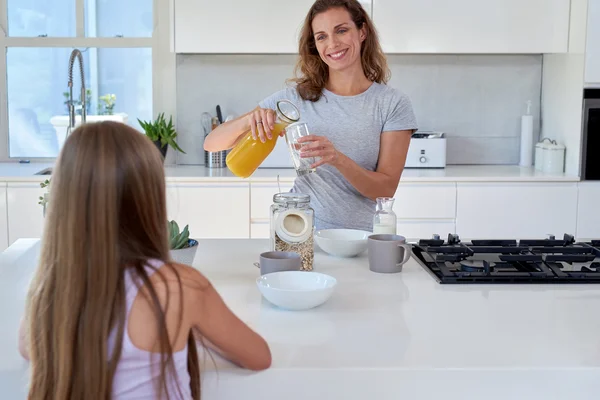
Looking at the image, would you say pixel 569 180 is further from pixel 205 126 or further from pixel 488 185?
pixel 205 126

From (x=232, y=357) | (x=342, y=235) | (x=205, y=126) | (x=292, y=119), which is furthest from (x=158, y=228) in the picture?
(x=205, y=126)

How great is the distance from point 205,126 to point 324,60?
172 cm

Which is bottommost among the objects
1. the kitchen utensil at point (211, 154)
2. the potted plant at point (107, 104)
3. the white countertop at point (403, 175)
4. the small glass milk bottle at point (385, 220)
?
the small glass milk bottle at point (385, 220)

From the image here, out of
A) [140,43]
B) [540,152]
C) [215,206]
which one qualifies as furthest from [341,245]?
[140,43]

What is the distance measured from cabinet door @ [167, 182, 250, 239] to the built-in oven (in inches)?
62.7

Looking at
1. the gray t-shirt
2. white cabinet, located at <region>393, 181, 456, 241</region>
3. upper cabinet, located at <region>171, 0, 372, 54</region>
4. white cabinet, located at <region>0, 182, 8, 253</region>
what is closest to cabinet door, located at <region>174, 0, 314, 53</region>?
upper cabinet, located at <region>171, 0, 372, 54</region>

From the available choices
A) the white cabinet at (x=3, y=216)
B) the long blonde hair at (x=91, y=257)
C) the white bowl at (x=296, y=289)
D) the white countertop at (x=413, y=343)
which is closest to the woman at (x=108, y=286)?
the long blonde hair at (x=91, y=257)

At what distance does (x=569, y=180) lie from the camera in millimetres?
3414

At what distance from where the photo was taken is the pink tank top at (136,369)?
106cm

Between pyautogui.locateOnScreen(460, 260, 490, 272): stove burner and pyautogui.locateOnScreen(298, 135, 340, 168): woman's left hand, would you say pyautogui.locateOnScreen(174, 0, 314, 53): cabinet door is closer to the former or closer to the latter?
pyautogui.locateOnScreen(298, 135, 340, 168): woman's left hand

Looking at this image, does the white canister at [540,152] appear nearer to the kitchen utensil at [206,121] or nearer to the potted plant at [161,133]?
the kitchen utensil at [206,121]

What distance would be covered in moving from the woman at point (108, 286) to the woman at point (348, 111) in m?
1.10

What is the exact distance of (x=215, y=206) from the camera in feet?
11.1

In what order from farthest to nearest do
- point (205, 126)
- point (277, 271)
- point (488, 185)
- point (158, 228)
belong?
point (205, 126) < point (488, 185) < point (277, 271) < point (158, 228)
